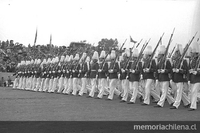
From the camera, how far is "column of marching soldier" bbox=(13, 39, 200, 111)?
47.0 ft

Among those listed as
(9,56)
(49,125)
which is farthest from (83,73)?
(9,56)

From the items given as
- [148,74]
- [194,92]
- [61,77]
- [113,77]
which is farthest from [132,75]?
[61,77]

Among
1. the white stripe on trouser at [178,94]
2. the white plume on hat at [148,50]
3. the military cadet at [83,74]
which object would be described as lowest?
the white stripe on trouser at [178,94]

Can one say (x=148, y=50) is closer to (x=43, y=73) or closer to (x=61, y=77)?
(x=61, y=77)

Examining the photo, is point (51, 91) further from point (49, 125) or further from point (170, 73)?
point (49, 125)

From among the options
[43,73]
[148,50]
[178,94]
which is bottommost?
[178,94]

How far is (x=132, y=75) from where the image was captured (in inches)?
654

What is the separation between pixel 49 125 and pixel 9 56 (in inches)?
1418

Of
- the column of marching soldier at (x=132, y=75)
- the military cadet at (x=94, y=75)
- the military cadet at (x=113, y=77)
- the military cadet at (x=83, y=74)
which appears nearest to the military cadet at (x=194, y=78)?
the column of marching soldier at (x=132, y=75)

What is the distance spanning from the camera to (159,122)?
9930 mm

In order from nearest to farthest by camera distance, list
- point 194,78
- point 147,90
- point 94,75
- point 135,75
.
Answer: point 194,78 < point 147,90 < point 135,75 < point 94,75

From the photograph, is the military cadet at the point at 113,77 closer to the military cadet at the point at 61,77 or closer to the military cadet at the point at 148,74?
the military cadet at the point at 148,74

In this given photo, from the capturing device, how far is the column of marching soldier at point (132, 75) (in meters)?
14.3

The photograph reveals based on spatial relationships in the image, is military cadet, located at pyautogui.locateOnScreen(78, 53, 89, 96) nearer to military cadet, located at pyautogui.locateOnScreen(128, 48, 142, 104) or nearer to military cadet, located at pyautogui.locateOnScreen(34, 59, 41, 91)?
military cadet, located at pyautogui.locateOnScreen(128, 48, 142, 104)
